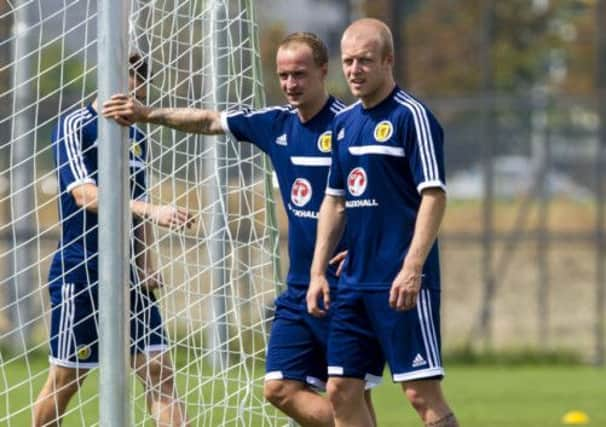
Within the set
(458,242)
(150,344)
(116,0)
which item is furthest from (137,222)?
(458,242)

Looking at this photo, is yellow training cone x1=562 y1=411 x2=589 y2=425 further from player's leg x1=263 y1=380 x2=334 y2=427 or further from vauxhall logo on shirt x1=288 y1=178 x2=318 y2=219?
vauxhall logo on shirt x1=288 y1=178 x2=318 y2=219

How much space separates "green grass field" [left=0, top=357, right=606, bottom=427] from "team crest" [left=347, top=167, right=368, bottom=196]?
2218mm

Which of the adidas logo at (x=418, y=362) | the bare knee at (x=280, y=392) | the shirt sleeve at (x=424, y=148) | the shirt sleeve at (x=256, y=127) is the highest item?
the shirt sleeve at (x=256, y=127)

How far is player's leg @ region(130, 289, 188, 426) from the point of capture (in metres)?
7.98

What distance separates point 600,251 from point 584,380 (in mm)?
2699

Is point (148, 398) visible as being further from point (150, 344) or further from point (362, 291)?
point (362, 291)

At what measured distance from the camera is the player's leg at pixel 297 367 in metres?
7.32

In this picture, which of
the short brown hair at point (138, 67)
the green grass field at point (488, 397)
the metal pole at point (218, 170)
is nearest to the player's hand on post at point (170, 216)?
the short brown hair at point (138, 67)

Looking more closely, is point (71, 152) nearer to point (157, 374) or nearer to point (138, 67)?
point (138, 67)

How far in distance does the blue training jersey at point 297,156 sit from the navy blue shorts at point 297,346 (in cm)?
11

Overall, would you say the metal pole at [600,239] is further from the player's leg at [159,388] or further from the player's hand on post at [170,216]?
the player's hand on post at [170,216]

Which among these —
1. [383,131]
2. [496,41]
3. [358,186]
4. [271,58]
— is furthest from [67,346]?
[271,58]

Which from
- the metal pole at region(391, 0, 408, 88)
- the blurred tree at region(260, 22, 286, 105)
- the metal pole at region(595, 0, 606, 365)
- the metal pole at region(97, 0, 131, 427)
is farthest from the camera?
the blurred tree at region(260, 22, 286, 105)

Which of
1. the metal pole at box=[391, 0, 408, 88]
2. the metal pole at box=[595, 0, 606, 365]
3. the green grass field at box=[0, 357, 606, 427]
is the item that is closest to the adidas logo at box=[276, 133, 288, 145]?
the green grass field at box=[0, 357, 606, 427]
